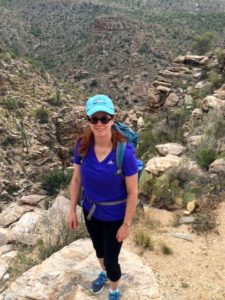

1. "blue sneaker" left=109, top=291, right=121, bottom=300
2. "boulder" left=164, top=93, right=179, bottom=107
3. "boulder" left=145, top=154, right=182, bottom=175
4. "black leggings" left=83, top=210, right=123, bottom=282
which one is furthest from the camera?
"boulder" left=164, top=93, right=179, bottom=107

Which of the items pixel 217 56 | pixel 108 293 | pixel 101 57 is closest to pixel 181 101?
pixel 217 56

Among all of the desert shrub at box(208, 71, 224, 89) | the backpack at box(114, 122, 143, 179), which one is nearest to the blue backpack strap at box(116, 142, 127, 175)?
the backpack at box(114, 122, 143, 179)

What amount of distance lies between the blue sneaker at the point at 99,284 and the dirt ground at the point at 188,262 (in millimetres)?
604

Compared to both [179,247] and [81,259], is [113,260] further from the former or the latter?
[179,247]

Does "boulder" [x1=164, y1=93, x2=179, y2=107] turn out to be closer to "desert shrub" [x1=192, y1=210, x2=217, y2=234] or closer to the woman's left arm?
"desert shrub" [x1=192, y1=210, x2=217, y2=234]

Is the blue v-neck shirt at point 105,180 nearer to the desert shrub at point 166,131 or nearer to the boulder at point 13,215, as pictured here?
the desert shrub at point 166,131

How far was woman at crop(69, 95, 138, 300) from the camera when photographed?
3037 millimetres

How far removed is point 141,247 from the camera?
4.79 m

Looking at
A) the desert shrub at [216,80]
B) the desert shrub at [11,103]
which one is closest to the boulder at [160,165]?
the desert shrub at [216,80]

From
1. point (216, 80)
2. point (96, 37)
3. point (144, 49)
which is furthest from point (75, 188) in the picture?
point (96, 37)

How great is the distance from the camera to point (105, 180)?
3.07m

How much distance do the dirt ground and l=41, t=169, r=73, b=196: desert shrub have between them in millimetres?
11888

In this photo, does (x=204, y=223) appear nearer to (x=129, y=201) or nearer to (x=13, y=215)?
(x=129, y=201)

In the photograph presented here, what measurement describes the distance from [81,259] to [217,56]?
43.3ft
